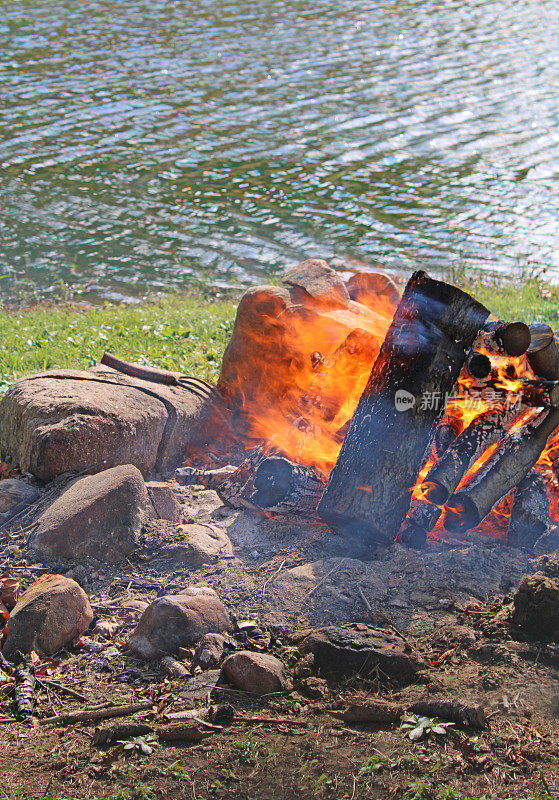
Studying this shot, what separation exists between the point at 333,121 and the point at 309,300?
40.2 feet

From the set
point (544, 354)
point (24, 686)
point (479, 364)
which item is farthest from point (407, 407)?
point (24, 686)

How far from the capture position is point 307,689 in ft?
10.5

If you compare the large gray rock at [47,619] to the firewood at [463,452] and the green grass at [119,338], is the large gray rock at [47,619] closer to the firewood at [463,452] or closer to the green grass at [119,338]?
the firewood at [463,452]

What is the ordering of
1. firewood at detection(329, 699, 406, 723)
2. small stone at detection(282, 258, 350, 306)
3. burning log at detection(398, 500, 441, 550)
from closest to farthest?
1. firewood at detection(329, 699, 406, 723)
2. burning log at detection(398, 500, 441, 550)
3. small stone at detection(282, 258, 350, 306)

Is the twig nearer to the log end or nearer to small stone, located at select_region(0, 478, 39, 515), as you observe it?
the log end

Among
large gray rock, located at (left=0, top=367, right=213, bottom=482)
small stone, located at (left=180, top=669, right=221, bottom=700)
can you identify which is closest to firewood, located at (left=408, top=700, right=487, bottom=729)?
small stone, located at (left=180, top=669, right=221, bottom=700)

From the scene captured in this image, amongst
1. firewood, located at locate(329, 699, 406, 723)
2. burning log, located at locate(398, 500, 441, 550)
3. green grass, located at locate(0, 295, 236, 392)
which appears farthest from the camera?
green grass, located at locate(0, 295, 236, 392)

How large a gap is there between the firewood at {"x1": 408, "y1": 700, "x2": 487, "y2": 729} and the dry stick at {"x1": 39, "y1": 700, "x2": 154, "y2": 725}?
1.13 m

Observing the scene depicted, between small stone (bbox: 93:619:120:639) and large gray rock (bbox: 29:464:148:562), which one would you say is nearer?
small stone (bbox: 93:619:120:639)

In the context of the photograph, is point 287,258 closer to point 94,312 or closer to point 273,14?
point 94,312

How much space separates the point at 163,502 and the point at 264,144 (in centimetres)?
1241

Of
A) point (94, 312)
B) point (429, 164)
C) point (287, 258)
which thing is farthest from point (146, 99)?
point (94, 312)

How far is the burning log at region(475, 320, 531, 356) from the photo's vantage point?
165 inches

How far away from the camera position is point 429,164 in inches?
577
